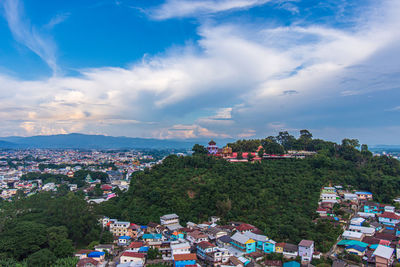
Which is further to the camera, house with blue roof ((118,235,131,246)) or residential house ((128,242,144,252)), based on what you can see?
house with blue roof ((118,235,131,246))

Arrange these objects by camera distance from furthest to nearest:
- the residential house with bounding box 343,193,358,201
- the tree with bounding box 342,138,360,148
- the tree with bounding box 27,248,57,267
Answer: the tree with bounding box 342,138,360,148 < the residential house with bounding box 343,193,358,201 < the tree with bounding box 27,248,57,267

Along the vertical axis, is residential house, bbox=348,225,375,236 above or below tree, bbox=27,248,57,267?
above

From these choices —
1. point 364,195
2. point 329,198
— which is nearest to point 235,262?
point 329,198

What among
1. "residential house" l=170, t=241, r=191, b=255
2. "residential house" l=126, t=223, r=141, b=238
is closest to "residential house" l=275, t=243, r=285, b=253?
"residential house" l=170, t=241, r=191, b=255

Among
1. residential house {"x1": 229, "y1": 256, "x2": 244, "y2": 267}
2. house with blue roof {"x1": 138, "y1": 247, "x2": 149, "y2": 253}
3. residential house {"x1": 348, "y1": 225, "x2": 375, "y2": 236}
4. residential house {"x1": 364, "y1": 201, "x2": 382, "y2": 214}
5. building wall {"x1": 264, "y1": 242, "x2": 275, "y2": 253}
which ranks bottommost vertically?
house with blue roof {"x1": 138, "y1": 247, "x2": 149, "y2": 253}

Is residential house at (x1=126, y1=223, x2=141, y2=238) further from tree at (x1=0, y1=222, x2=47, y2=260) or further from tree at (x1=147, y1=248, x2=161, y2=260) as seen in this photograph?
tree at (x1=0, y1=222, x2=47, y2=260)

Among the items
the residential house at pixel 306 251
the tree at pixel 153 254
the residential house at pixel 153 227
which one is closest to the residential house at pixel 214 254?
the tree at pixel 153 254

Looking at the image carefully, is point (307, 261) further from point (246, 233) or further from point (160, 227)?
point (160, 227)
